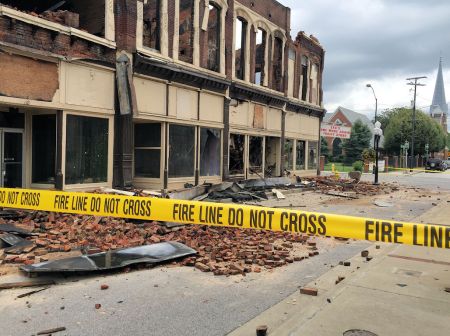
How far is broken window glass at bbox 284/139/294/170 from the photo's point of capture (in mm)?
25406

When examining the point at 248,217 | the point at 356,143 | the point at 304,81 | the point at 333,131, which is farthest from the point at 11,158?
the point at 356,143

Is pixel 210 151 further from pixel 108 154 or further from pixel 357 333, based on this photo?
pixel 357 333

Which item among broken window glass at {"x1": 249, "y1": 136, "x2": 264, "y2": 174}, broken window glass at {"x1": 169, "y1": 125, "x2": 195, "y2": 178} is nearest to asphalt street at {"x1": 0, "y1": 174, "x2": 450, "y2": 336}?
broken window glass at {"x1": 169, "y1": 125, "x2": 195, "y2": 178}

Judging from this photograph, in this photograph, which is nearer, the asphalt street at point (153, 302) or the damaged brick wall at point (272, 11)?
the asphalt street at point (153, 302)

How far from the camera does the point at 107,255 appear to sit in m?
6.50

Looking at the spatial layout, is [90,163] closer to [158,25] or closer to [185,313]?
[158,25]

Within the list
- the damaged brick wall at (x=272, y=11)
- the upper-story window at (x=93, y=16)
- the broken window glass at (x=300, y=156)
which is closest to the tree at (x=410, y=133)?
the broken window glass at (x=300, y=156)

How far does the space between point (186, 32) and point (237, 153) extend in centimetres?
640

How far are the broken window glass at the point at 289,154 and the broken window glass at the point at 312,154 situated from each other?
9.51ft

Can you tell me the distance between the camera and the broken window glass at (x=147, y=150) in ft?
51.2

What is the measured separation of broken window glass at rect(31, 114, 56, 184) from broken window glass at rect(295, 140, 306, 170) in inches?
694

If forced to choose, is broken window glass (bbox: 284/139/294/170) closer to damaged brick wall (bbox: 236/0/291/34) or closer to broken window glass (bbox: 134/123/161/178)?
damaged brick wall (bbox: 236/0/291/34)

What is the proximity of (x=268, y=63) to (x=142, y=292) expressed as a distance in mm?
19508

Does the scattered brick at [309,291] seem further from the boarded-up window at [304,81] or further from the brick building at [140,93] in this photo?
the boarded-up window at [304,81]
